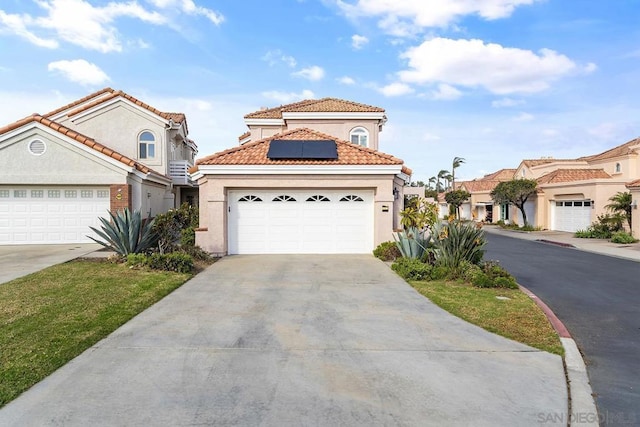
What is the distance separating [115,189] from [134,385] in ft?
46.1

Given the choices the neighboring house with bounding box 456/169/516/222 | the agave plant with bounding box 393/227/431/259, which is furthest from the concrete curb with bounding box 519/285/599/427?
the neighboring house with bounding box 456/169/516/222

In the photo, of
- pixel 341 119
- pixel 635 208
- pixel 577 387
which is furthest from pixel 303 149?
pixel 635 208

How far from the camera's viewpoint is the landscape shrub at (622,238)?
2170cm

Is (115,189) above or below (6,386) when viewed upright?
above

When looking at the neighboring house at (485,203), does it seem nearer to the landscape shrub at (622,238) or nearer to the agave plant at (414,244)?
the landscape shrub at (622,238)

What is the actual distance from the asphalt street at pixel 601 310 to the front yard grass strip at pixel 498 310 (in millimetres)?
495

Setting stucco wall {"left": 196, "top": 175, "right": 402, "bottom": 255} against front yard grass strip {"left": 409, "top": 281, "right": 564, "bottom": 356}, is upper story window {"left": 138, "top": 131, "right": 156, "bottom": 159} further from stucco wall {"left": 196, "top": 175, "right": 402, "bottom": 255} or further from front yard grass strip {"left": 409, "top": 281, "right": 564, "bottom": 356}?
front yard grass strip {"left": 409, "top": 281, "right": 564, "bottom": 356}

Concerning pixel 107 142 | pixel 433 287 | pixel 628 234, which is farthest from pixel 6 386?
pixel 628 234

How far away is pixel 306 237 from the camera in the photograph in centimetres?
1432

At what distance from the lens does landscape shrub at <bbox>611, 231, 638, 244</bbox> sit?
854 inches

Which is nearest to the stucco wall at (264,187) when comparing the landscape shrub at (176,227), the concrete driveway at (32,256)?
the landscape shrub at (176,227)

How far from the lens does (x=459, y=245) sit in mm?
10414

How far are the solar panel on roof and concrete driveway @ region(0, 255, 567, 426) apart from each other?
7576mm

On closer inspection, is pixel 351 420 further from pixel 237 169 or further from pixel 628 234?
pixel 628 234
